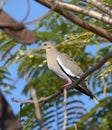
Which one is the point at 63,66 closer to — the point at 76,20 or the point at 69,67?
the point at 69,67

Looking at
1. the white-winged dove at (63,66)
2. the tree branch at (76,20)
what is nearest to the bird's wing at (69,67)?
the white-winged dove at (63,66)

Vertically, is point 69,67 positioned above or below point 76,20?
below

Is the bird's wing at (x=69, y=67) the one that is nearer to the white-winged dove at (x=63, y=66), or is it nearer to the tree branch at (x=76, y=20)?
the white-winged dove at (x=63, y=66)

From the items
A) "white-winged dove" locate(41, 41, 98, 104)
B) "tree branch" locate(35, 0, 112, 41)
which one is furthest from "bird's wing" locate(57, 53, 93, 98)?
"tree branch" locate(35, 0, 112, 41)

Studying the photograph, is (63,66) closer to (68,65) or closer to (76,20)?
(68,65)

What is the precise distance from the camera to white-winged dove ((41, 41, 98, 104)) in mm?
5852

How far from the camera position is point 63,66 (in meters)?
6.33

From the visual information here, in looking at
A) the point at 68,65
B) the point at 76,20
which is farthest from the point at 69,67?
the point at 76,20

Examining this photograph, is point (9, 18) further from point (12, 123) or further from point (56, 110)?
point (56, 110)

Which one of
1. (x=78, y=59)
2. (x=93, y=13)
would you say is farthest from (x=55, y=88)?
(x=93, y=13)

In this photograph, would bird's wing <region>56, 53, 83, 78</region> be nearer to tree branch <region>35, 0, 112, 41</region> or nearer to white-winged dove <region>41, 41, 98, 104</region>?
white-winged dove <region>41, 41, 98, 104</region>

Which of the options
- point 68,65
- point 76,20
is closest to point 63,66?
point 68,65

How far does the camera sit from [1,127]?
1427 millimetres

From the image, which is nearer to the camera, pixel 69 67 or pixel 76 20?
pixel 76 20
